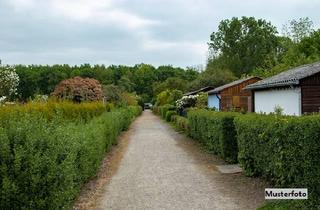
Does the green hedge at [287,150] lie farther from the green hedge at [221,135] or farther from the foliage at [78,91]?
the foliage at [78,91]

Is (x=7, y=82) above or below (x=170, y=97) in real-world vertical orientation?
above

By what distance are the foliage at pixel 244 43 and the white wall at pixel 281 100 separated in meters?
60.3

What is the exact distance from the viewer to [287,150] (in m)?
8.41

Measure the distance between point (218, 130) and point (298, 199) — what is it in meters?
8.38

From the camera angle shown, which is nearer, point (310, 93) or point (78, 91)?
point (310, 93)

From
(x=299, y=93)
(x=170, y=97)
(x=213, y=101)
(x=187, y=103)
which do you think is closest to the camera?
(x=299, y=93)

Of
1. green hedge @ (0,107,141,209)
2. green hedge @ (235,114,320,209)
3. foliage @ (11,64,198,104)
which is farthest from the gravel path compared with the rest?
foliage @ (11,64,198,104)

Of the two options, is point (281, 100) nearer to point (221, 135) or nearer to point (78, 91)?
point (221, 135)

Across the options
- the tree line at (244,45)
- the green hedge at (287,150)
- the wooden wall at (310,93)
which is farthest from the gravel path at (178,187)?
the tree line at (244,45)

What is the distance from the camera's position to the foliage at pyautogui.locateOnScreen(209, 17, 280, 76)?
275 feet

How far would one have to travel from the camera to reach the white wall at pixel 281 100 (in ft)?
61.8

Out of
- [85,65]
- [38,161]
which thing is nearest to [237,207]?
[38,161]

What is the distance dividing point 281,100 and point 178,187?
10568mm

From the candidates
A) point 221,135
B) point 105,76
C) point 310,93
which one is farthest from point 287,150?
point 105,76
